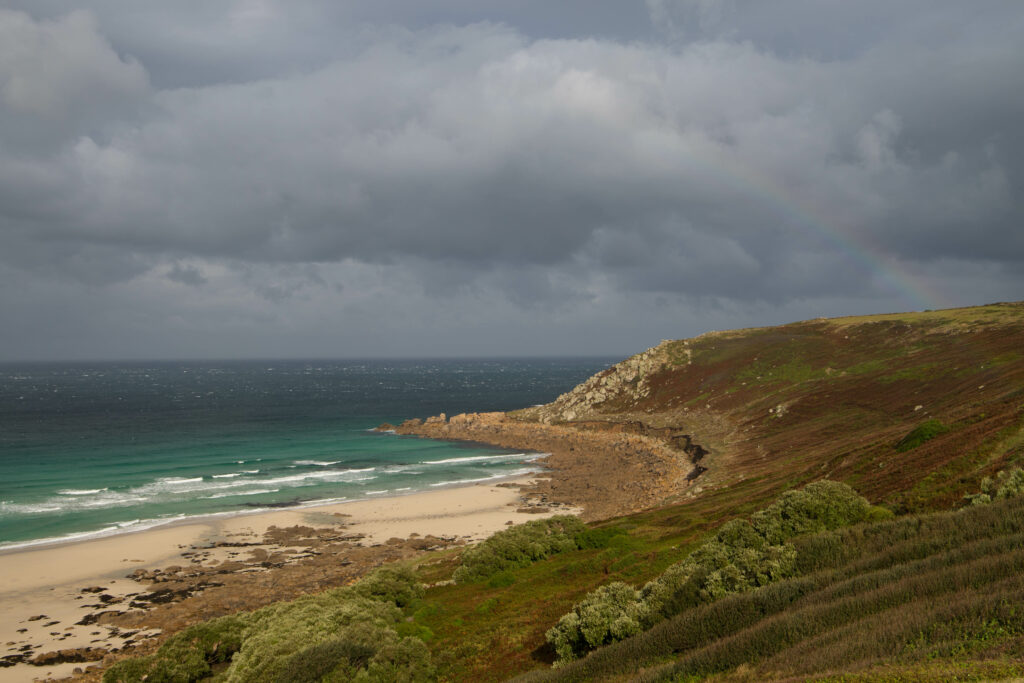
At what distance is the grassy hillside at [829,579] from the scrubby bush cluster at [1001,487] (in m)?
1.07

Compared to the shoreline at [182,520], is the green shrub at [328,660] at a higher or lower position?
higher

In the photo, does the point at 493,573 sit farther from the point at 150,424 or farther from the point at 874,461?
the point at 150,424

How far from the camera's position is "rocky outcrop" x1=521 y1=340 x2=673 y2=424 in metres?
134

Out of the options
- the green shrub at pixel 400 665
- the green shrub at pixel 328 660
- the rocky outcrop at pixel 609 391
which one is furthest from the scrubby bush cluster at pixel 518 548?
the rocky outcrop at pixel 609 391

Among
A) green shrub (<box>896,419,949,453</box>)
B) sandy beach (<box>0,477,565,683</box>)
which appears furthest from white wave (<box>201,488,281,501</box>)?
green shrub (<box>896,419,949,453</box>)

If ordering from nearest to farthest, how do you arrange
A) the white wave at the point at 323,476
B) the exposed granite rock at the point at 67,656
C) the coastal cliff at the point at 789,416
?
the exposed granite rock at the point at 67,656 < the coastal cliff at the point at 789,416 < the white wave at the point at 323,476

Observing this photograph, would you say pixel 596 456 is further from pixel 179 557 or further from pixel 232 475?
pixel 179 557

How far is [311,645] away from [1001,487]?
25036mm

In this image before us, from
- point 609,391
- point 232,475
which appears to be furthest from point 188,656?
point 609,391

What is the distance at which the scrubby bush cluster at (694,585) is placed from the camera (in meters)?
18.4

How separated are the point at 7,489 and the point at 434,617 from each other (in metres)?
74.4

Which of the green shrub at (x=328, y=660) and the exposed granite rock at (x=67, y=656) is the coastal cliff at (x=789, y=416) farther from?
the exposed granite rock at (x=67, y=656)

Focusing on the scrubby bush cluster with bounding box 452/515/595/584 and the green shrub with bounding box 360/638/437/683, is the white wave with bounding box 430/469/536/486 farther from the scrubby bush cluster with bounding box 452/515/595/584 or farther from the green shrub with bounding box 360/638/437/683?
the green shrub with bounding box 360/638/437/683

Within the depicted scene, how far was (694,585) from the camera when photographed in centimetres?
1903
